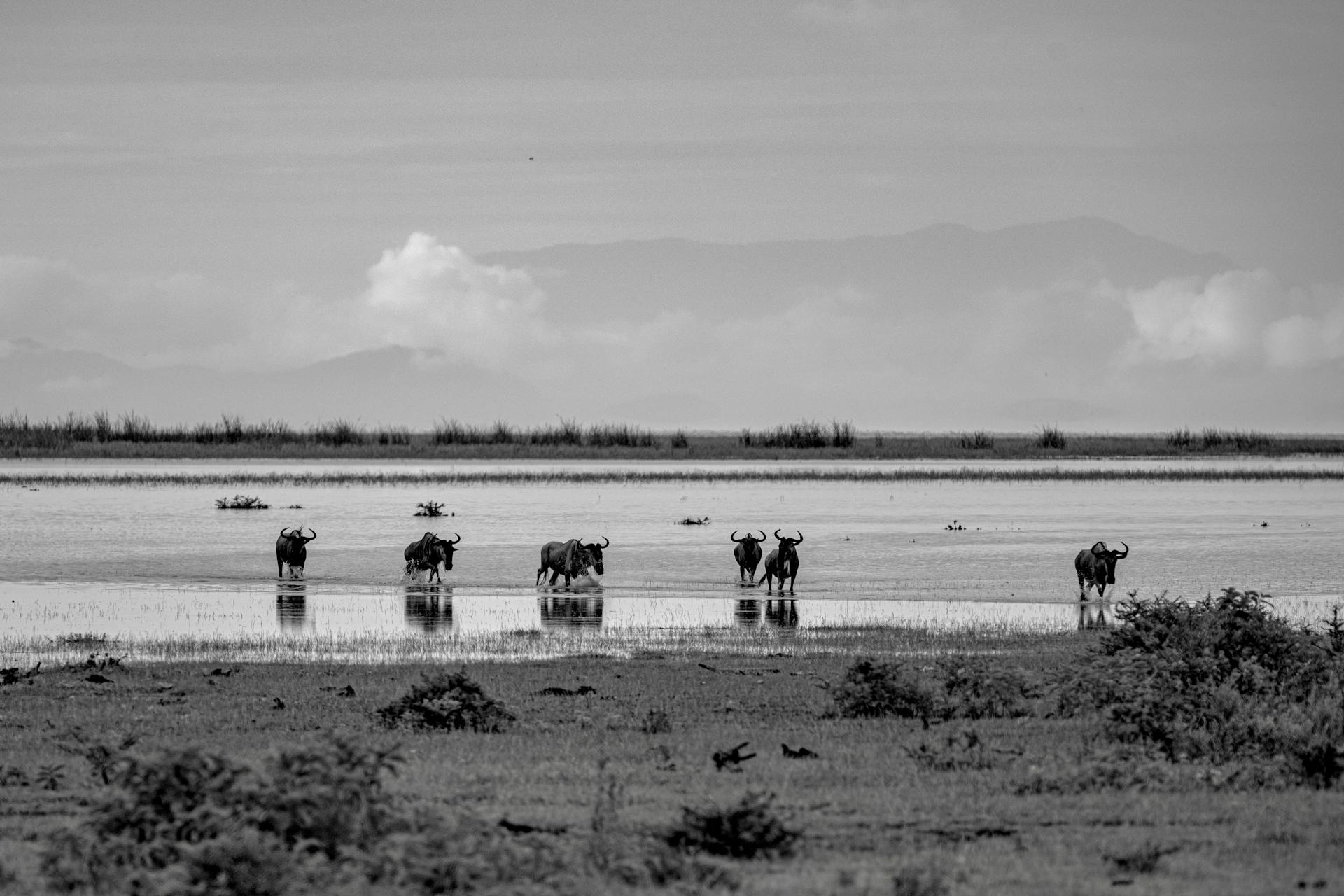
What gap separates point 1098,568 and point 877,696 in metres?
13.5

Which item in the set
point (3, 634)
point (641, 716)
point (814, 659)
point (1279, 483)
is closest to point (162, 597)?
point (3, 634)

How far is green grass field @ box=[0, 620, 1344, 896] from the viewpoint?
25.7ft

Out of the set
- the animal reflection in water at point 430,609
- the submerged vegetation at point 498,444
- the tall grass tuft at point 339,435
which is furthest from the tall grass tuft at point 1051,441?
the animal reflection in water at point 430,609

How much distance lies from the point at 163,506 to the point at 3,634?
2970 cm

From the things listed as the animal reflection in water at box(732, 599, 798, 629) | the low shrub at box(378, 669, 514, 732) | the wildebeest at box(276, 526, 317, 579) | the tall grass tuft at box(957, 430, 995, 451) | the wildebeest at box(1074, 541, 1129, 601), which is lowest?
the low shrub at box(378, 669, 514, 732)

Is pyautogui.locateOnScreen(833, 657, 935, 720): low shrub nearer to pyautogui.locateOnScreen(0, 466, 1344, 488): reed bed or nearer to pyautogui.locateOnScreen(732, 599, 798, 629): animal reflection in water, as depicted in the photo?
pyautogui.locateOnScreen(732, 599, 798, 629): animal reflection in water

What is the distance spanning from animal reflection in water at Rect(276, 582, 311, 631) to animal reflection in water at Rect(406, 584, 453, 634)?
146cm

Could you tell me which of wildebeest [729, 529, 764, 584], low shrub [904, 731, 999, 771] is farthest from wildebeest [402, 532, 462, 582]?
low shrub [904, 731, 999, 771]

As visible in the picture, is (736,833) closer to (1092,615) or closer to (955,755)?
(955,755)

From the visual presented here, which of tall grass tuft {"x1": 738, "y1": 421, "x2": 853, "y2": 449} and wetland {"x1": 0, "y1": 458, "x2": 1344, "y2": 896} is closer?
wetland {"x1": 0, "y1": 458, "x2": 1344, "y2": 896}

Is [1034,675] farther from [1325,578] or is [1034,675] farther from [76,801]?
[1325,578]

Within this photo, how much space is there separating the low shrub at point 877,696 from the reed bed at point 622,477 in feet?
171

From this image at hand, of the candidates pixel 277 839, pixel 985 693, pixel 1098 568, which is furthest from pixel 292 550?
pixel 277 839

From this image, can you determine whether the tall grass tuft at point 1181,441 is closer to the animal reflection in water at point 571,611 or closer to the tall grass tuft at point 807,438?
the tall grass tuft at point 807,438
